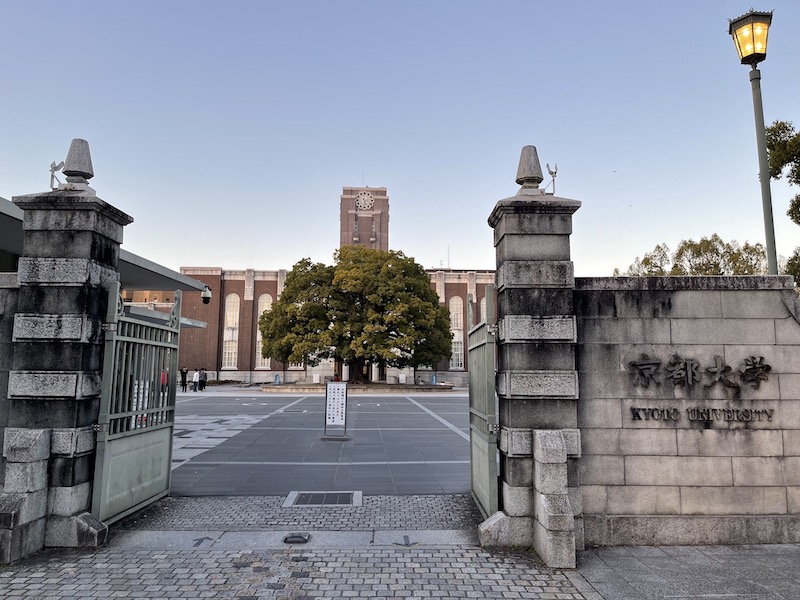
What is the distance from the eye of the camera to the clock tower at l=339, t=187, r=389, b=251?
75706 mm

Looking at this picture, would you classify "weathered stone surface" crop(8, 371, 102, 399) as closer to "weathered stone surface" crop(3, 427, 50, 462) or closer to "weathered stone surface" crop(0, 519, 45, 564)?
"weathered stone surface" crop(3, 427, 50, 462)

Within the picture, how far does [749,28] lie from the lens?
6059 millimetres

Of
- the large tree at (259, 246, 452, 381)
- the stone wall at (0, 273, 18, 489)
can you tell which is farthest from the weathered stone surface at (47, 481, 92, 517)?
the large tree at (259, 246, 452, 381)

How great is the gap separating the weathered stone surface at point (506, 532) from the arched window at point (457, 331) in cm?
5155

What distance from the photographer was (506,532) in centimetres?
538

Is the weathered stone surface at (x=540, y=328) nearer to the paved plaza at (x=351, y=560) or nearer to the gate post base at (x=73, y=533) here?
the paved plaza at (x=351, y=560)

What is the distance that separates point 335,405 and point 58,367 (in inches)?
335

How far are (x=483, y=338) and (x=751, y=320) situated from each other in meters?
3.03

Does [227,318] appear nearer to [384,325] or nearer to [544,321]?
[384,325]

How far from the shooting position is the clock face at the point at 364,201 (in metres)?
76.4

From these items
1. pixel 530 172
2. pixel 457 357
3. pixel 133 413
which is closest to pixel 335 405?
pixel 133 413

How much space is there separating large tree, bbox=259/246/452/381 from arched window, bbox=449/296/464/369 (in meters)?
17.8

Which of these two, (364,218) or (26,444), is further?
(364,218)

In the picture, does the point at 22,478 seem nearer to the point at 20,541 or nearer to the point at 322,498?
the point at 20,541
